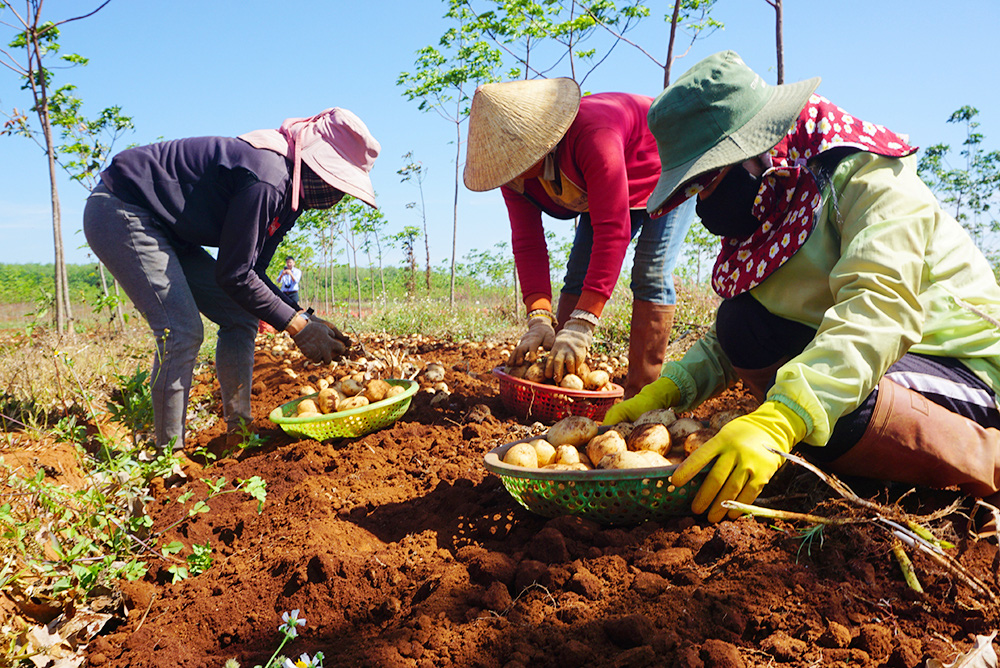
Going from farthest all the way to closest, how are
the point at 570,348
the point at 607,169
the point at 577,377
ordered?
1. the point at 577,377
2. the point at 570,348
3. the point at 607,169

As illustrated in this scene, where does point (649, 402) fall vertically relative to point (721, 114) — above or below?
below

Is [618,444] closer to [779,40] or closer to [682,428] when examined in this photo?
[682,428]

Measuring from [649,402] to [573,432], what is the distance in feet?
1.15

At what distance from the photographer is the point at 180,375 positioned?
279cm

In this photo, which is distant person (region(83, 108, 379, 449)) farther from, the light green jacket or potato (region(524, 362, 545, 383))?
the light green jacket

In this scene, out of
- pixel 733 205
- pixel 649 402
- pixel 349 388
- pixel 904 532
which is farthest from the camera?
pixel 349 388

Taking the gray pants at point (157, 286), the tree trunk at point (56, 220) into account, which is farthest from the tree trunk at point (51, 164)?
the gray pants at point (157, 286)

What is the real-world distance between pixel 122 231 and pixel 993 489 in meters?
3.25

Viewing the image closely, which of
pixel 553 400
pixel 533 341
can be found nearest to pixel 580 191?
pixel 533 341

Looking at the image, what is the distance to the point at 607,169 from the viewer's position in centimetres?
263

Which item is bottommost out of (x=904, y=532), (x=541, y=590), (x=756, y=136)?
(x=541, y=590)

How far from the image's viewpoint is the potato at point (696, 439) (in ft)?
5.72

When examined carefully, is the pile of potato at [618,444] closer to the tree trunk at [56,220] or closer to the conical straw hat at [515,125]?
the conical straw hat at [515,125]

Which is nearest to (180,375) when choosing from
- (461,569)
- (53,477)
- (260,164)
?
(53,477)
